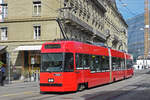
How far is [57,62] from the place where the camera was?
51.2ft

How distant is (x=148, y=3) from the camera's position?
143125mm

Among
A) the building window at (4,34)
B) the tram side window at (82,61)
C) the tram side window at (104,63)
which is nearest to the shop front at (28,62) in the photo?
the building window at (4,34)

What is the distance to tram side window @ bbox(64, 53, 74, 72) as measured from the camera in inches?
614

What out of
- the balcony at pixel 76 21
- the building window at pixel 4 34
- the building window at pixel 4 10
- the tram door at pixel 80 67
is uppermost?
the building window at pixel 4 10

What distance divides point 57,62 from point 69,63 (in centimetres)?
66

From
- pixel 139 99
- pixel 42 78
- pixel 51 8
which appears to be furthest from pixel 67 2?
pixel 139 99

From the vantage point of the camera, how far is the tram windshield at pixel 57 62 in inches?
611

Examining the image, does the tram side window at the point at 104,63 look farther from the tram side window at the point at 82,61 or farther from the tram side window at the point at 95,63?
the tram side window at the point at 82,61

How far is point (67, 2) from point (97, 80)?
19.9 metres

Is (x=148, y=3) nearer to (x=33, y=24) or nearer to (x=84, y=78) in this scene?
(x=33, y=24)

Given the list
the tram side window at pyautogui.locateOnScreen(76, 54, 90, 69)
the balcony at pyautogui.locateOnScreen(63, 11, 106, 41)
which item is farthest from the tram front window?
the balcony at pyautogui.locateOnScreen(63, 11, 106, 41)

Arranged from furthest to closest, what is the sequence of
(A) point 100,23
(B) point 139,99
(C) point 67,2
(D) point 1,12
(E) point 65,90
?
1. (A) point 100,23
2. (C) point 67,2
3. (D) point 1,12
4. (E) point 65,90
5. (B) point 139,99

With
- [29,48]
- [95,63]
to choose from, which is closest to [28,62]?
[29,48]

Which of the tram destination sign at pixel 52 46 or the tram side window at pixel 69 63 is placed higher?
the tram destination sign at pixel 52 46
